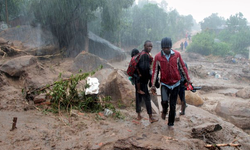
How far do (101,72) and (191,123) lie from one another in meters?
3.05

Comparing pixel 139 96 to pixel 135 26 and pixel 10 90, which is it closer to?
pixel 10 90

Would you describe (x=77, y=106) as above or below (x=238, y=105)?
above

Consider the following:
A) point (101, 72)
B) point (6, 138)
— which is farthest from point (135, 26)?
point (6, 138)

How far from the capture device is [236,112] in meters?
5.49

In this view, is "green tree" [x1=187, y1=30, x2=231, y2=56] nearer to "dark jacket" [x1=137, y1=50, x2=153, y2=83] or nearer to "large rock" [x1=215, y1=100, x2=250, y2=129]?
"large rock" [x1=215, y1=100, x2=250, y2=129]

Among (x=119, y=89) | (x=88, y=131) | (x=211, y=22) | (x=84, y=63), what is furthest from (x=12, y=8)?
(x=211, y=22)

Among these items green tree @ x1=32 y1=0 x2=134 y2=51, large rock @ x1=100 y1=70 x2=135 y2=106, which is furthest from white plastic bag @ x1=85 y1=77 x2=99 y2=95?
green tree @ x1=32 y1=0 x2=134 y2=51

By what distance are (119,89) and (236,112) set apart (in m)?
3.25

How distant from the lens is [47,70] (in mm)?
5824

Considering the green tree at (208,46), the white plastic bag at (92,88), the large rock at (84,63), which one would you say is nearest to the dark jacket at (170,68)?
the white plastic bag at (92,88)

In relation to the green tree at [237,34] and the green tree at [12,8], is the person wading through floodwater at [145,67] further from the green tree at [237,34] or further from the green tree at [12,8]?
the green tree at [237,34]

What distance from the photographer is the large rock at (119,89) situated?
4.91m

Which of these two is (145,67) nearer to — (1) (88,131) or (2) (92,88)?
(2) (92,88)

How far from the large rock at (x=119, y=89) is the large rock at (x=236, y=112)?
2.79m
